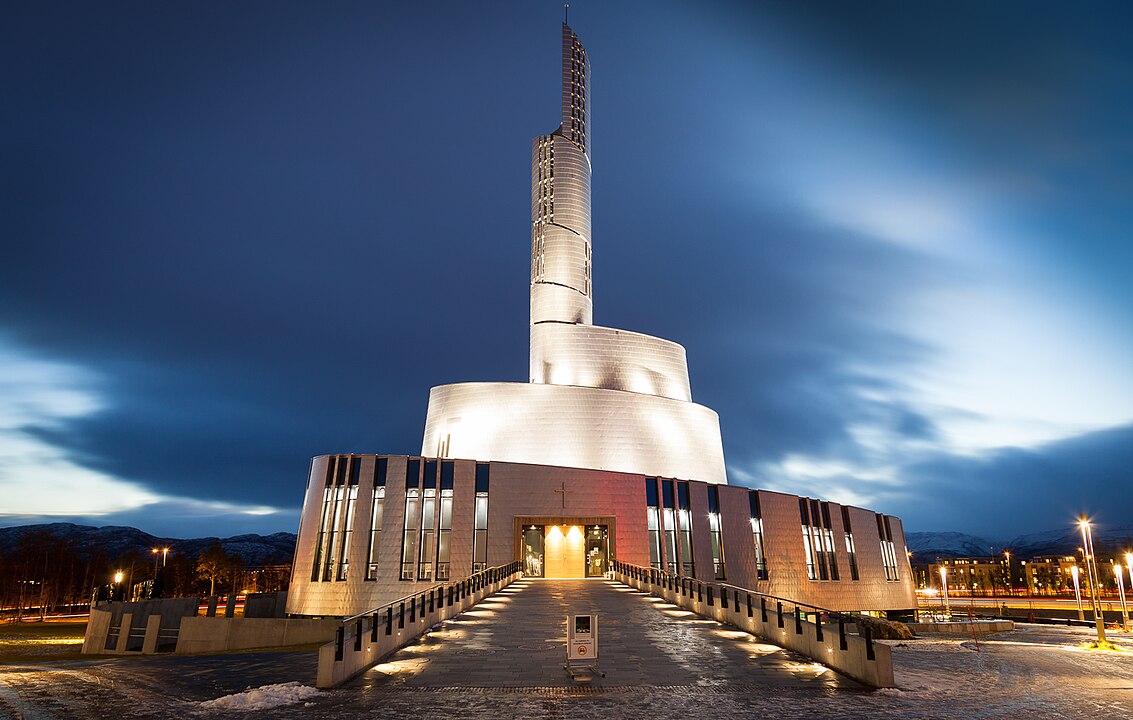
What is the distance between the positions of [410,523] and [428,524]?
38.9 inches

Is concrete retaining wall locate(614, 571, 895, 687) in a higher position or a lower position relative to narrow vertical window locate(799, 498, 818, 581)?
lower

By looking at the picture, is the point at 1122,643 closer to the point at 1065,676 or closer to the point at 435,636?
the point at 1065,676

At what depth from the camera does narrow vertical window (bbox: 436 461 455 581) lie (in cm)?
3881

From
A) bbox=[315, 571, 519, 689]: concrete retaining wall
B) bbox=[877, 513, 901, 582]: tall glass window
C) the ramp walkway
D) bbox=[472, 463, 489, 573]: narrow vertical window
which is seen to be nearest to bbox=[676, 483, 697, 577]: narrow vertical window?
bbox=[472, 463, 489, 573]: narrow vertical window

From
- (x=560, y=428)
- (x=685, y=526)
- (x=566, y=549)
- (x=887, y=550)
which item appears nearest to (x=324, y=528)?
(x=566, y=549)

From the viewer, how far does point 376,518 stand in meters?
39.6

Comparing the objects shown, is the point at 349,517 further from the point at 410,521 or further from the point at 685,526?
the point at 685,526

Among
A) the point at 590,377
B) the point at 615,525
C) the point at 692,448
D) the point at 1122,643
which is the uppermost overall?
the point at 590,377

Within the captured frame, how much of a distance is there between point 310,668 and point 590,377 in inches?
1543

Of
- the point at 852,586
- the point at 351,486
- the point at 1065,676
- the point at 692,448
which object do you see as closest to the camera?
the point at 1065,676

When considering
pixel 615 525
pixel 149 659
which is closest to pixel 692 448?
pixel 615 525

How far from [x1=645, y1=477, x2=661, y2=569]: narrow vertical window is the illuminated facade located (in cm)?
8

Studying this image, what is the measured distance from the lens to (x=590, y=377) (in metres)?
52.1

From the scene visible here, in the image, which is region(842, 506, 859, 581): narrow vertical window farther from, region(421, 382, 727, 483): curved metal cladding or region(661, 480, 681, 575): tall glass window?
region(661, 480, 681, 575): tall glass window
